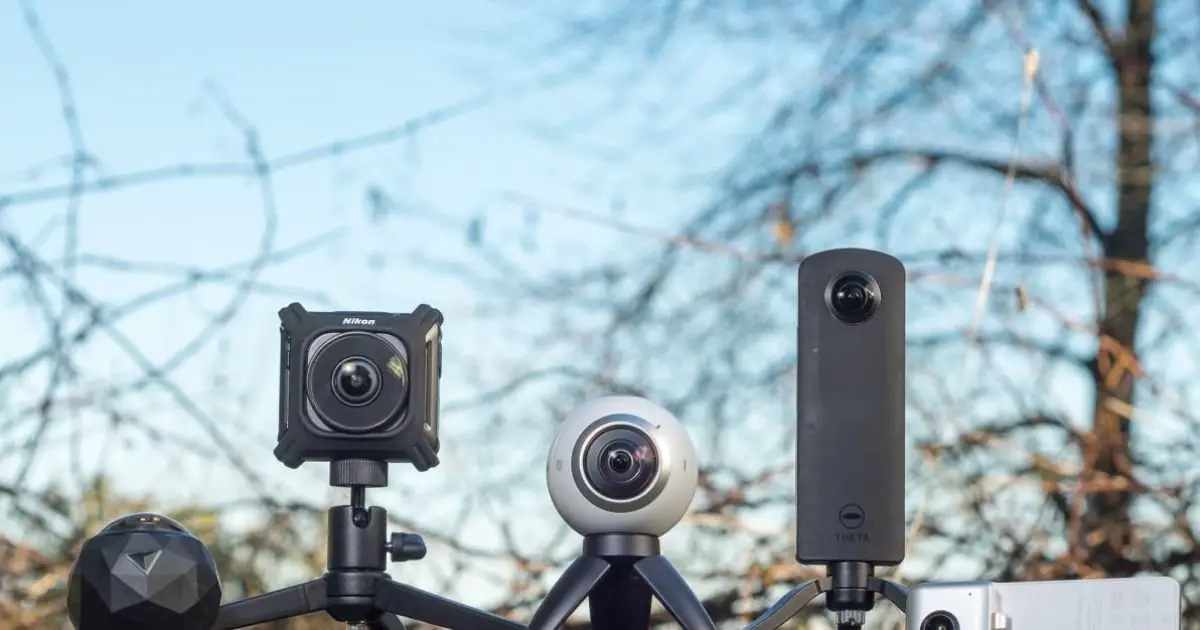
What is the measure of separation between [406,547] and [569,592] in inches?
7.9

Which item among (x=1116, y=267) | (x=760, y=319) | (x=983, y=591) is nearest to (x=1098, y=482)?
(x=1116, y=267)

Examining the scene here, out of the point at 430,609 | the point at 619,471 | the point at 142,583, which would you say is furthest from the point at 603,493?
the point at 142,583

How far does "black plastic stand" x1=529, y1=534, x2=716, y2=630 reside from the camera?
1.91 meters

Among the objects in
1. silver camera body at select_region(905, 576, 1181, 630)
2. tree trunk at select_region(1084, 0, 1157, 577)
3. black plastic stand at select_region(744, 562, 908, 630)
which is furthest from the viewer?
tree trunk at select_region(1084, 0, 1157, 577)

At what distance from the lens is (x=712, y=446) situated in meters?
3.99

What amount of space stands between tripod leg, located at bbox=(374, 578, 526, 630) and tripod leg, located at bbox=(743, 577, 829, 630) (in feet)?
0.93

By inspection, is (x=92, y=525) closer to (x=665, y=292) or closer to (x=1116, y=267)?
(x=665, y=292)

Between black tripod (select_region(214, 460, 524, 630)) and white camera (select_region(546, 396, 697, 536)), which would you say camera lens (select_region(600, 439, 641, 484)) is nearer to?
white camera (select_region(546, 396, 697, 536))

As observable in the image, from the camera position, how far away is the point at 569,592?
193 cm

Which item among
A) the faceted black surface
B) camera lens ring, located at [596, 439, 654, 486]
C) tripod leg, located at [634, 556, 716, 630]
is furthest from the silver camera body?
the faceted black surface

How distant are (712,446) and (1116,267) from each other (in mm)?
1061

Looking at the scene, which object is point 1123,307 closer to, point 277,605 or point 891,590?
point 891,590

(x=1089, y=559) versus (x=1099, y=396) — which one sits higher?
(x=1099, y=396)

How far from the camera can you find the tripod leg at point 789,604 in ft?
6.25
